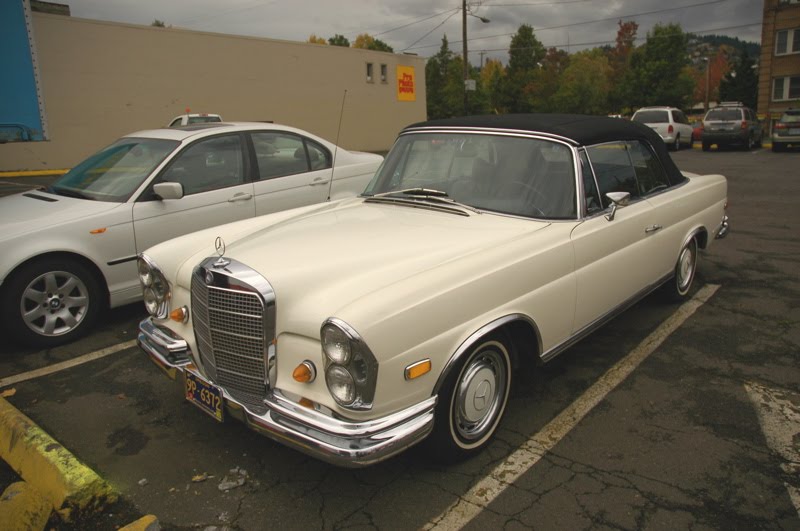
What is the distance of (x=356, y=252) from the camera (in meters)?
3.09

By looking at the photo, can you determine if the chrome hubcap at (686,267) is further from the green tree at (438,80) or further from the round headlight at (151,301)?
the green tree at (438,80)

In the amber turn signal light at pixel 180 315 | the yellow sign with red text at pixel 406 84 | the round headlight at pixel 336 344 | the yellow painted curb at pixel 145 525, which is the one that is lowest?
the yellow painted curb at pixel 145 525

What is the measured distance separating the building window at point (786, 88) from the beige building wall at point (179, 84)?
24.4m

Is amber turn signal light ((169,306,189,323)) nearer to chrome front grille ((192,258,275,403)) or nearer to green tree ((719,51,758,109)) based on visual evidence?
chrome front grille ((192,258,275,403))

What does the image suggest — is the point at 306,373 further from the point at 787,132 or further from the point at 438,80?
the point at 438,80

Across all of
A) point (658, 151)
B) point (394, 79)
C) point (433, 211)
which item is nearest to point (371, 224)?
point (433, 211)

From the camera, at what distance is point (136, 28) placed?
22031 millimetres

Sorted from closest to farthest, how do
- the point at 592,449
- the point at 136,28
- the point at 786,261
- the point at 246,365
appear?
the point at 246,365 < the point at 592,449 < the point at 786,261 < the point at 136,28

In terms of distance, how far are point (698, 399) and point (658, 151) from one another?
7.39 feet

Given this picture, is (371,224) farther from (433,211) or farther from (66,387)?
(66,387)

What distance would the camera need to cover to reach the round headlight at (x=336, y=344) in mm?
2457

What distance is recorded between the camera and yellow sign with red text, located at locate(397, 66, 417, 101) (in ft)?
110

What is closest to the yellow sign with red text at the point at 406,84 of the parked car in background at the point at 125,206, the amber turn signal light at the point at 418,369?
the parked car in background at the point at 125,206

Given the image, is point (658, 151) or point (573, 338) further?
point (658, 151)
